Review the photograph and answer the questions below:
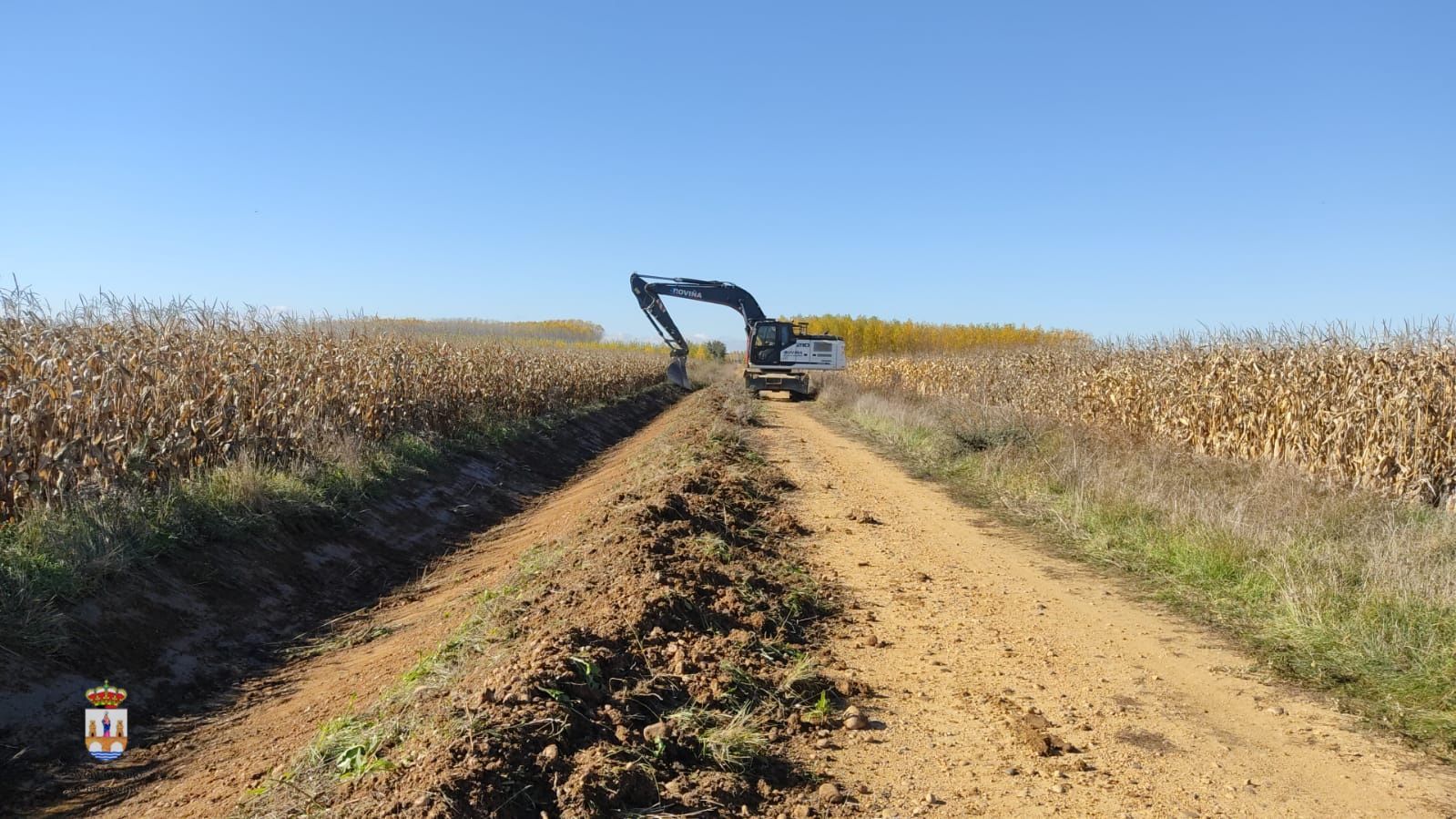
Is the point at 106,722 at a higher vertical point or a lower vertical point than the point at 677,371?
lower

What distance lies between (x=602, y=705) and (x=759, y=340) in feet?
91.3

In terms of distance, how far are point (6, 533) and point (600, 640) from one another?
4773mm

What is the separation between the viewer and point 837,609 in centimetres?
669

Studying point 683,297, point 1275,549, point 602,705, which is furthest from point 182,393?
point 683,297

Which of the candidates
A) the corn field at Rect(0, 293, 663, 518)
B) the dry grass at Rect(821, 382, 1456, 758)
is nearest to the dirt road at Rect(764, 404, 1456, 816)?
the dry grass at Rect(821, 382, 1456, 758)

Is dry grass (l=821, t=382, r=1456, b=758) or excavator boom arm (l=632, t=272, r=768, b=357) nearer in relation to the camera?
dry grass (l=821, t=382, r=1456, b=758)

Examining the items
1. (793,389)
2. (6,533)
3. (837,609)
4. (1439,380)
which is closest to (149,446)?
(6,533)

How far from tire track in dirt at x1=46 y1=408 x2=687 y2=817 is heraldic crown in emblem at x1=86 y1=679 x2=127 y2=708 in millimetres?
533

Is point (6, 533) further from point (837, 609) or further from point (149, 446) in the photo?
point (837, 609)

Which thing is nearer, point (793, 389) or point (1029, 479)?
point (1029, 479)

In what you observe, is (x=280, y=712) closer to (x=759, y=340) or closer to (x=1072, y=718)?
(x=1072, y=718)

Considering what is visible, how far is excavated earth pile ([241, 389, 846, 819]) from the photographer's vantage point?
11.7ft

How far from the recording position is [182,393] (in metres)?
9.16

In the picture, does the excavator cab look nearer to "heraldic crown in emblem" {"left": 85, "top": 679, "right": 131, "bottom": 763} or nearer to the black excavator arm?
the black excavator arm
